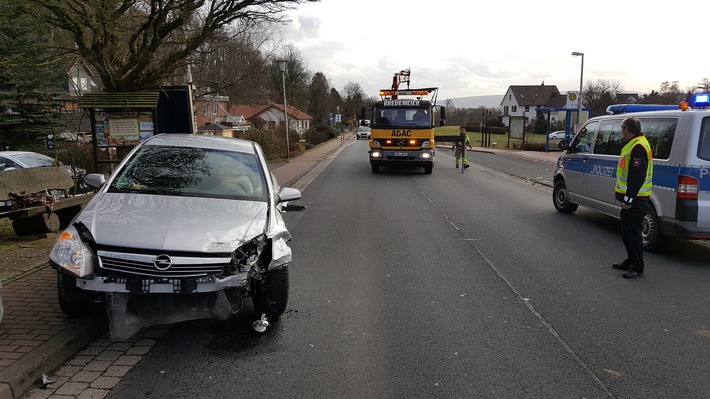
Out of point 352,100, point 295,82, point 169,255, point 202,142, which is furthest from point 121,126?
point 352,100

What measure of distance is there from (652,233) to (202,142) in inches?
255

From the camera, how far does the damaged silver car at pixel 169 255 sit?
395cm

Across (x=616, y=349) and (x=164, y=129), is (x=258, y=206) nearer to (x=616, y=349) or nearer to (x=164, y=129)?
(x=616, y=349)

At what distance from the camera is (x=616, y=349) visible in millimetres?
4301

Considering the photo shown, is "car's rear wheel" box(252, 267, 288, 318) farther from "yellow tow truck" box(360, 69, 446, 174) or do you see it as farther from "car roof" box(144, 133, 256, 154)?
"yellow tow truck" box(360, 69, 446, 174)

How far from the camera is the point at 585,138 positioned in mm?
10094

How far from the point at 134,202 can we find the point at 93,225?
563mm

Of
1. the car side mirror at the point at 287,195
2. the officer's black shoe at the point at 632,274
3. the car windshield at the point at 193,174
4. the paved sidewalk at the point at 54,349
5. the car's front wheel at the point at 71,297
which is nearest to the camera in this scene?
the paved sidewalk at the point at 54,349

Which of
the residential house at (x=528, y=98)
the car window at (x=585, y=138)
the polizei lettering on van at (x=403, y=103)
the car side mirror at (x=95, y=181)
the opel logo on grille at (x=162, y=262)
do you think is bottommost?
the opel logo on grille at (x=162, y=262)

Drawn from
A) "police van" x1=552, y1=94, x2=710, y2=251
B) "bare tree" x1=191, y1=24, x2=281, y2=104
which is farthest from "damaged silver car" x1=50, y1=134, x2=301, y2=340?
"bare tree" x1=191, y1=24, x2=281, y2=104

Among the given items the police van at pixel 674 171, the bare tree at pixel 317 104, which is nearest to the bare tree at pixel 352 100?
the bare tree at pixel 317 104

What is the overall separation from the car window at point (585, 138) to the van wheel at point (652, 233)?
7.89 feet

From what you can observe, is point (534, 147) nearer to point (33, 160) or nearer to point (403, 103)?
point (403, 103)

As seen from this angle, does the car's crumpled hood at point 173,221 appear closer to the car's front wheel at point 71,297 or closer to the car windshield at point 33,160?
the car's front wheel at point 71,297
